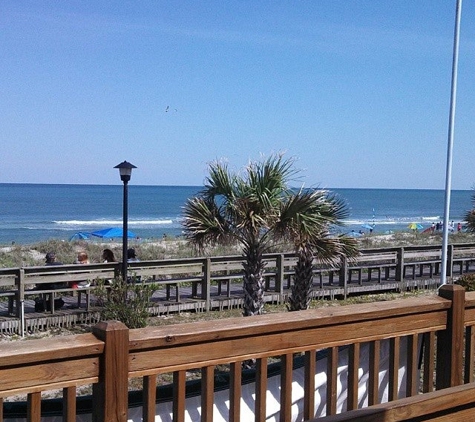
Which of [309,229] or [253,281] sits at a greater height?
[309,229]

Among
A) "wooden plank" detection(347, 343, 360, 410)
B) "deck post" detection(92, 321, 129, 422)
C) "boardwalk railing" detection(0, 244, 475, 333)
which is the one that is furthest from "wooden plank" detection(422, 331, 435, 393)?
"boardwalk railing" detection(0, 244, 475, 333)

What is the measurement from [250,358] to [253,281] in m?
6.65

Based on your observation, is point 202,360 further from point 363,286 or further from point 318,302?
point 363,286

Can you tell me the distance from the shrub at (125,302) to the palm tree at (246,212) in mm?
1841

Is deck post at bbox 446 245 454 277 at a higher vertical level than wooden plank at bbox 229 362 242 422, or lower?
lower

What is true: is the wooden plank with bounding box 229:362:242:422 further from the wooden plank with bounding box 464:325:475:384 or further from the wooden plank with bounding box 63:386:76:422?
the wooden plank with bounding box 464:325:475:384

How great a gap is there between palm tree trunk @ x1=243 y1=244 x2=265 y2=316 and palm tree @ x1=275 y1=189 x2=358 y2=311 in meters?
0.44

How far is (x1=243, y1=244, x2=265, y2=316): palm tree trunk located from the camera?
29.6ft

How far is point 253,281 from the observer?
902cm

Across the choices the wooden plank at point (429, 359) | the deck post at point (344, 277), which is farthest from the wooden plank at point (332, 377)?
the deck post at point (344, 277)

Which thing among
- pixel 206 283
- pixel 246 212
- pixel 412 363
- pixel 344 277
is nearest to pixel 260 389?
pixel 412 363

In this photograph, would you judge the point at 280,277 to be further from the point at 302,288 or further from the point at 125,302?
the point at 125,302

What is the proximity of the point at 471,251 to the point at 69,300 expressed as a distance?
10047mm

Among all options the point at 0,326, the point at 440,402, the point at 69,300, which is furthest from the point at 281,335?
the point at 69,300
